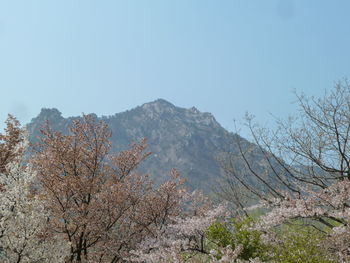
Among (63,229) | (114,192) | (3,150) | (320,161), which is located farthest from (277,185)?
→ (3,150)

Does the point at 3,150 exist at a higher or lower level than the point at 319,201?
higher

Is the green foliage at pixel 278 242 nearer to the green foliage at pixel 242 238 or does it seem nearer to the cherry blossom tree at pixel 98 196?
the green foliage at pixel 242 238

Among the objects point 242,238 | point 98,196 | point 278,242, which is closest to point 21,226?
point 98,196

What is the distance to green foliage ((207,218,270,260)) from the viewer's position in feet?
37.1

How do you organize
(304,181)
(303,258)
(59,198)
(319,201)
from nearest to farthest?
1. (303,258)
2. (319,201)
3. (304,181)
4. (59,198)

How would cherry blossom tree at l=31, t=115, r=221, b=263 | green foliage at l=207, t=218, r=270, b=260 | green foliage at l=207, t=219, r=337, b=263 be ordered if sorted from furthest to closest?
cherry blossom tree at l=31, t=115, r=221, b=263 → green foliage at l=207, t=218, r=270, b=260 → green foliage at l=207, t=219, r=337, b=263

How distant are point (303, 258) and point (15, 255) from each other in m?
8.11

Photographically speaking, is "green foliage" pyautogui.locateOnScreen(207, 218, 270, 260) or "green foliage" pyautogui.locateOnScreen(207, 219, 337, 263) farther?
"green foliage" pyautogui.locateOnScreen(207, 218, 270, 260)

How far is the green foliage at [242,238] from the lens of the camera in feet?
37.1

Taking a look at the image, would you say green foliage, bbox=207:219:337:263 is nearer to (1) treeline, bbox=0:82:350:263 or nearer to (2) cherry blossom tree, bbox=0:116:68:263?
(1) treeline, bbox=0:82:350:263

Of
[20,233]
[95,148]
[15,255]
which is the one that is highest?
[95,148]

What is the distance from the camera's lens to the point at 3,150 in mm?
15641

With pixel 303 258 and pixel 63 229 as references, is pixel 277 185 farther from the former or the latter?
pixel 63 229

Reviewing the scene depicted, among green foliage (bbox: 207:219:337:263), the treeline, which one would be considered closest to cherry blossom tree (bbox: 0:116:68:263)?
the treeline
